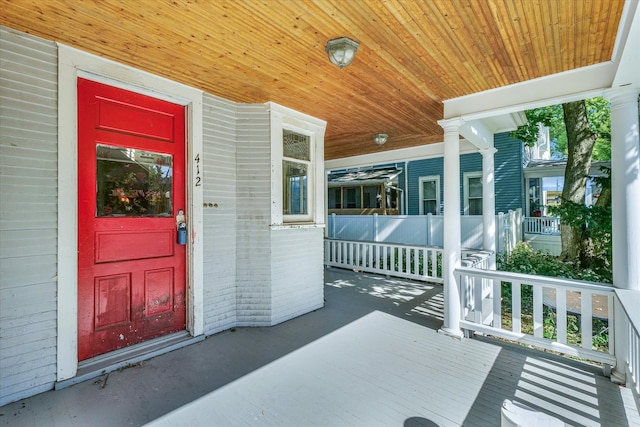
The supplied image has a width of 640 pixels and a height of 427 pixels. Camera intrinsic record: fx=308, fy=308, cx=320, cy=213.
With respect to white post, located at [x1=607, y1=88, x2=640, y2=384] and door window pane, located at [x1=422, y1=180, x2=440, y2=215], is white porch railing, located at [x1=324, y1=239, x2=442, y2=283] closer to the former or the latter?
white post, located at [x1=607, y1=88, x2=640, y2=384]

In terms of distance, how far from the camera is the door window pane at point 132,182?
9.40 feet

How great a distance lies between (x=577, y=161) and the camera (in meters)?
6.71

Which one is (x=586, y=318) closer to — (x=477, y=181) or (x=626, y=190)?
(x=626, y=190)

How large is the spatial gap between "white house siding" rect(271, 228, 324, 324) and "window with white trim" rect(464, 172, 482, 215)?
7670 millimetres

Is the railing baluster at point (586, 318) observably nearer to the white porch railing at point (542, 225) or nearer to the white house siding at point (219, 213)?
the white house siding at point (219, 213)

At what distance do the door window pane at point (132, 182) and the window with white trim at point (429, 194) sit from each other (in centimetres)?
981

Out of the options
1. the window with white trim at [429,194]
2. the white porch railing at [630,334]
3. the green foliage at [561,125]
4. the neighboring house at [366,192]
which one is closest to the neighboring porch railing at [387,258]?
the white porch railing at [630,334]

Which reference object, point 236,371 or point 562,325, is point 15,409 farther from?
point 562,325

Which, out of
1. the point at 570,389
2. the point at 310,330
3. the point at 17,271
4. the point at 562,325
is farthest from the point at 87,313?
the point at 562,325

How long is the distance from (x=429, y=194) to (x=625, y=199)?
29.4ft

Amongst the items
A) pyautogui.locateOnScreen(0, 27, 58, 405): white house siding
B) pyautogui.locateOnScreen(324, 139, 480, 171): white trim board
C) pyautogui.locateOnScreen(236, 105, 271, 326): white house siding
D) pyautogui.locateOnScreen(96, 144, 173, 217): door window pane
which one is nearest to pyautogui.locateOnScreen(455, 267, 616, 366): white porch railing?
pyautogui.locateOnScreen(236, 105, 271, 326): white house siding

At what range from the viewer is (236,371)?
2.77 m

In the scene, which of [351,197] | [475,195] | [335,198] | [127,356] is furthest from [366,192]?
[127,356]

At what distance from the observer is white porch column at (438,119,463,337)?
363 centimetres
